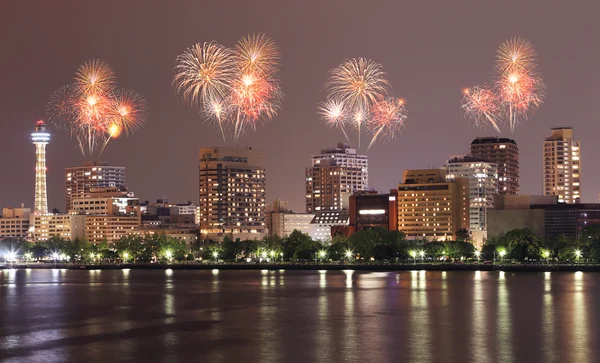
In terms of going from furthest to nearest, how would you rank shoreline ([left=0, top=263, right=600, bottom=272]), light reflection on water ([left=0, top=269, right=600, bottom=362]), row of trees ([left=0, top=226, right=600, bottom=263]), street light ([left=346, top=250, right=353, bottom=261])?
street light ([left=346, top=250, right=353, bottom=261]) → row of trees ([left=0, top=226, right=600, bottom=263]) → shoreline ([left=0, top=263, right=600, bottom=272]) → light reflection on water ([left=0, top=269, right=600, bottom=362])

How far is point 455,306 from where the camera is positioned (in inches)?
3174

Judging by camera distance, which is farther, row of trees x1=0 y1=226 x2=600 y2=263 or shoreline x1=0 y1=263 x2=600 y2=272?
row of trees x1=0 y1=226 x2=600 y2=263

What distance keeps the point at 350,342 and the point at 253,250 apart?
407 feet

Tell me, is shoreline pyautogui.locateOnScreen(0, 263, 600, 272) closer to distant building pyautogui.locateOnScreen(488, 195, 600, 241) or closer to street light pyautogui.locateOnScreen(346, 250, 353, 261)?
street light pyautogui.locateOnScreen(346, 250, 353, 261)

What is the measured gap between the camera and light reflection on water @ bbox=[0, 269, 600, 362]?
55.3 meters

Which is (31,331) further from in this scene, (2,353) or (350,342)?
(350,342)

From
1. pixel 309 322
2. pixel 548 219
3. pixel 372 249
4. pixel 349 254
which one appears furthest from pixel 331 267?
pixel 309 322

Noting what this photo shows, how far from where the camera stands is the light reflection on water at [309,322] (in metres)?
55.3

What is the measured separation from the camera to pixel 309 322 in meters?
70.6

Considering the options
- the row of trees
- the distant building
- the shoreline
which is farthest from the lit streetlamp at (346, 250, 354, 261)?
the distant building

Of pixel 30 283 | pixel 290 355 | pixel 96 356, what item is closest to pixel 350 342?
pixel 290 355

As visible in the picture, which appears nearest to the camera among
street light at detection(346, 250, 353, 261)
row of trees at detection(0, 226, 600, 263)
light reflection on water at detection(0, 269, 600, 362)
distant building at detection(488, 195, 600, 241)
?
light reflection on water at detection(0, 269, 600, 362)

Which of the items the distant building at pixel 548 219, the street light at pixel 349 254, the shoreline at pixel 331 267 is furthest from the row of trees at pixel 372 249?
the distant building at pixel 548 219

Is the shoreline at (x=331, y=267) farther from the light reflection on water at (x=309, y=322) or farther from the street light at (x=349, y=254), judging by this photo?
the light reflection on water at (x=309, y=322)
